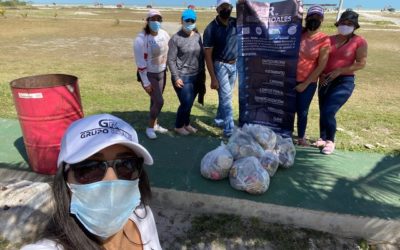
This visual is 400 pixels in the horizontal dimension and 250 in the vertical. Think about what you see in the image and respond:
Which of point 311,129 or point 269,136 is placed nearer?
point 269,136

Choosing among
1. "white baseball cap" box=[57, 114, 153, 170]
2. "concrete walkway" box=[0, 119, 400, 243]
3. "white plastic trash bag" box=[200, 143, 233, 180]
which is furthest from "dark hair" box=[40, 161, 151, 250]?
"white plastic trash bag" box=[200, 143, 233, 180]

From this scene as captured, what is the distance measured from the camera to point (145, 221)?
177 cm

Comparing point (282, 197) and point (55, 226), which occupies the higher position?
point (55, 226)

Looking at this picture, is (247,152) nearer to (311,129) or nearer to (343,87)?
(343,87)

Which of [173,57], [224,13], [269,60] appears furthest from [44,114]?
[269,60]

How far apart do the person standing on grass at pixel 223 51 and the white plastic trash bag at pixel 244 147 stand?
1.28m

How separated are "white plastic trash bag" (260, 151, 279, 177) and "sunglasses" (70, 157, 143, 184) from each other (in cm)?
255

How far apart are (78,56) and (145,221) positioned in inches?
542

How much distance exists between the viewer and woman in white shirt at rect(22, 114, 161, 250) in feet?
4.55

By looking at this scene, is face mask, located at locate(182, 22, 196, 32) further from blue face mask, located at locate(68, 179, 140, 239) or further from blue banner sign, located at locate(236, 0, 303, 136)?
blue face mask, located at locate(68, 179, 140, 239)

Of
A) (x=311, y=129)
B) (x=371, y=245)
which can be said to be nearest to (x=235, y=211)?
(x=371, y=245)

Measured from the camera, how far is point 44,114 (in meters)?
3.91

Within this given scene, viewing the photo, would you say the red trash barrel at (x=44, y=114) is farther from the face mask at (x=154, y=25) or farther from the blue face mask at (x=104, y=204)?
the blue face mask at (x=104, y=204)

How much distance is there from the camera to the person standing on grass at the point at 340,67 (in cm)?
437
